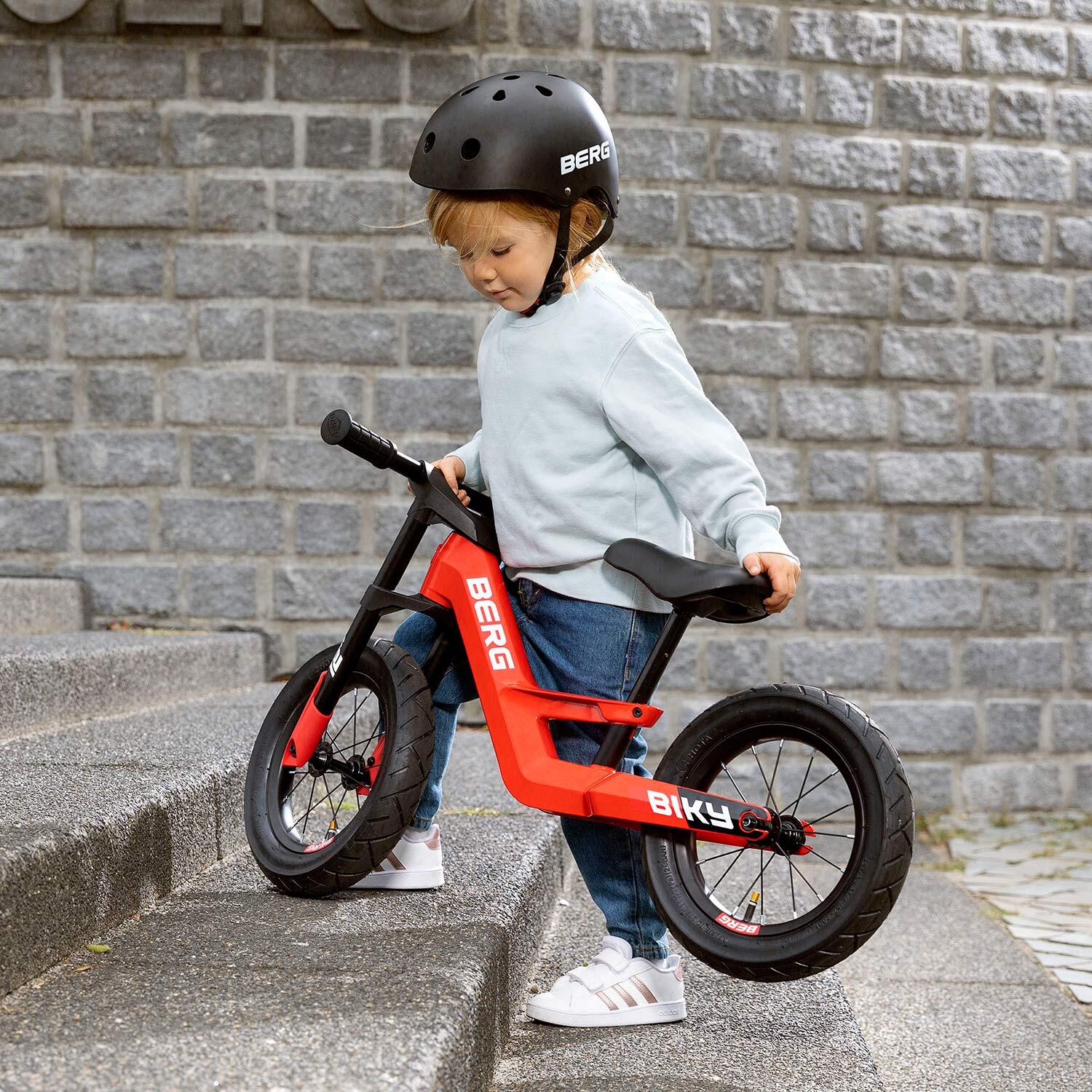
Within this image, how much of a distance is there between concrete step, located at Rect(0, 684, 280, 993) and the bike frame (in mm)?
257

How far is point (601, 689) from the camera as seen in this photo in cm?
215

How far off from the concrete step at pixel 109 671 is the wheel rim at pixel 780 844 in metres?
1.55

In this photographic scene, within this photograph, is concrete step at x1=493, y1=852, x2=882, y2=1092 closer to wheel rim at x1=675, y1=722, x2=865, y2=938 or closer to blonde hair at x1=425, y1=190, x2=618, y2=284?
wheel rim at x1=675, y1=722, x2=865, y2=938

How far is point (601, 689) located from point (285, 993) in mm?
746

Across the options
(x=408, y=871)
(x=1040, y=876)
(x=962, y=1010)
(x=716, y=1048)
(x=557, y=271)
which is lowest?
(x=1040, y=876)

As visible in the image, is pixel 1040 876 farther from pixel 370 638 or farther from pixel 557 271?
pixel 557 271

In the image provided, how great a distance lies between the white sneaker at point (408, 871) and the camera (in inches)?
90.8

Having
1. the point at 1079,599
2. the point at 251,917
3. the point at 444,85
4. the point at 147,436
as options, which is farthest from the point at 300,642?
the point at 1079,599

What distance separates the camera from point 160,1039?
58.3 inches

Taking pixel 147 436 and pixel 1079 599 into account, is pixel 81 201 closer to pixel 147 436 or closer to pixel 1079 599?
pixel 147 436

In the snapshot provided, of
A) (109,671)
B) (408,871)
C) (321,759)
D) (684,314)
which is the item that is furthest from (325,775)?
(684,314)

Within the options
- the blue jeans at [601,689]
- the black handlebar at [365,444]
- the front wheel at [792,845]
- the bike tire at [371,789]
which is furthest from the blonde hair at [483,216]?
the front wheel at [792,845]

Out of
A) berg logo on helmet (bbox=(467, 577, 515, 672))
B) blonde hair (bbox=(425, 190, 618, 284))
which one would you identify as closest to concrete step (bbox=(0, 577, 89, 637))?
berg logo on helmet (bbox=(467, 577, 515, 672))

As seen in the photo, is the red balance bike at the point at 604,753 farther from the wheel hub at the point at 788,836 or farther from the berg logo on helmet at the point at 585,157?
the berg logo on helmet at the point at 585,157
